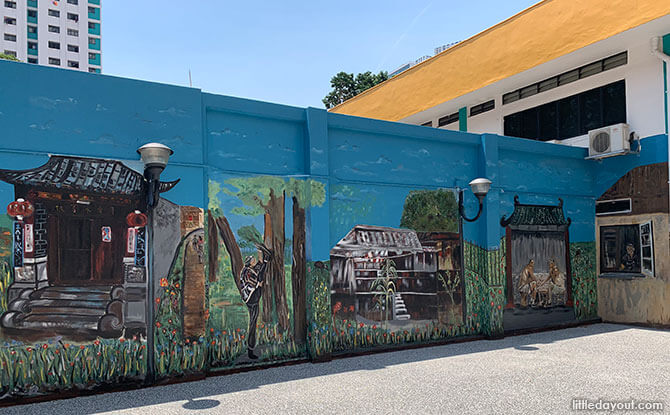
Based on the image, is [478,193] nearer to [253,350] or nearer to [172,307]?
[253,350]

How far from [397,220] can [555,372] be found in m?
3.07

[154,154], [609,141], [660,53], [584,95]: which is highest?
[660,53]

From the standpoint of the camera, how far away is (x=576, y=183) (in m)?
10.4

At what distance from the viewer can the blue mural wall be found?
18.2 feet

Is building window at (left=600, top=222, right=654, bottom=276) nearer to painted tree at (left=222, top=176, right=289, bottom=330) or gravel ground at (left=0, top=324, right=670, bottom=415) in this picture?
gravel ground at (left=0, top=324, right=670, bottom=415)

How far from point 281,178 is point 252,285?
1.52 m

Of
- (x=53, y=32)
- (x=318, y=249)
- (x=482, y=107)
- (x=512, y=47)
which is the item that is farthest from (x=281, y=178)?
(x=53, y=32)

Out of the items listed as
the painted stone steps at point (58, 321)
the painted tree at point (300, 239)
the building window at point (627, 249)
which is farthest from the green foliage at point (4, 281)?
the building window at point (627, 249)

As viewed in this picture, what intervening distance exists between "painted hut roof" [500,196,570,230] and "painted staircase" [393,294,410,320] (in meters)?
2.60

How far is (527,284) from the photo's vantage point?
30.8ft

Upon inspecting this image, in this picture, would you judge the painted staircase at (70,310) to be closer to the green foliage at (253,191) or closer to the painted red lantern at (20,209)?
the painted red lantern at (20,209)

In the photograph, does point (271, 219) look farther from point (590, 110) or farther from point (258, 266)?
point (590, 110)

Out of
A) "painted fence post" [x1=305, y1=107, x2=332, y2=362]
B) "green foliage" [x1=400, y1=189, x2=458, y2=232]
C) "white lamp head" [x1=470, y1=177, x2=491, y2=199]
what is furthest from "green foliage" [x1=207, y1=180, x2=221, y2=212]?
"white lamp head" [x1=470, y1=177, x2=491, y2=199]

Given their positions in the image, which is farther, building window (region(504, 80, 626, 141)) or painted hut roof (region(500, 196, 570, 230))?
building window (region(504, 80, 626, 141))
